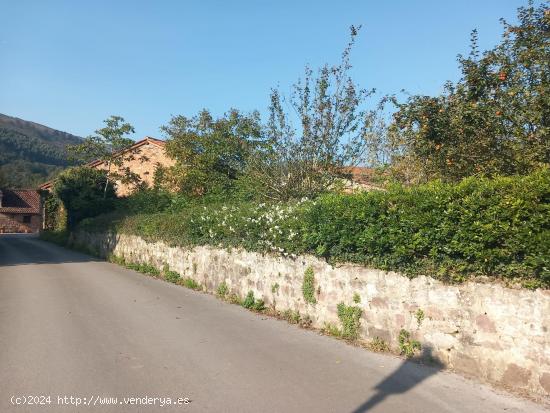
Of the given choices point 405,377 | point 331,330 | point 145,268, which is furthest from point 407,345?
point 145,268

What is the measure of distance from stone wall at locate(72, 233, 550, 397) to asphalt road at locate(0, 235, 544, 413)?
313 mm

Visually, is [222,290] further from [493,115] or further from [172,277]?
[493,115]

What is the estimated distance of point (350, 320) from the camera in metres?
7.22

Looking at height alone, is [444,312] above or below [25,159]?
below

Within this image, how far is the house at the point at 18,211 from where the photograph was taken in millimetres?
61969

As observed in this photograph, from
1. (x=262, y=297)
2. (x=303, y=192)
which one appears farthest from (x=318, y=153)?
(x=262, y=297)

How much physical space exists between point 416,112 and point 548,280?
4.91 meters

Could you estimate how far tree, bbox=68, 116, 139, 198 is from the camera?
29.7m

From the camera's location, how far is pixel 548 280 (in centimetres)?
487

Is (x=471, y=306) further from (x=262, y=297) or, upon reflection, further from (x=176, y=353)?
(x=262, y=297)

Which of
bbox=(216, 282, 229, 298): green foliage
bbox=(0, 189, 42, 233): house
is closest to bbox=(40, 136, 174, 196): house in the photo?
bbox=(216, 282, 229, 298): green foliage

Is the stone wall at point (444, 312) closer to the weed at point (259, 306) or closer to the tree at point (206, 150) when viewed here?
the weed at point (259, 306)

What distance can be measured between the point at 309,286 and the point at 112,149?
2528 centimetres

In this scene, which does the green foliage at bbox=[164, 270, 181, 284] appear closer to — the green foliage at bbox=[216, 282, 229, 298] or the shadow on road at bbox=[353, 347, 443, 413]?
the green foliage at bbox=[216, 282, 229, 298]
